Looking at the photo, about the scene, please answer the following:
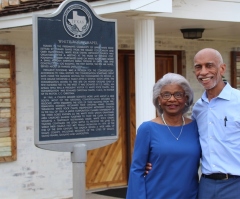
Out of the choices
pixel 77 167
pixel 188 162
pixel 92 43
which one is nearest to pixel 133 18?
pixel 92 43

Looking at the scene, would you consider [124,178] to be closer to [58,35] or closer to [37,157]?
[37,157]

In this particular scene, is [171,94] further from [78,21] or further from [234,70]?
[234,70]

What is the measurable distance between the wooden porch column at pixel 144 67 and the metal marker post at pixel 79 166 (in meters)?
2.45

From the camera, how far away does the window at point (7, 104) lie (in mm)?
8625

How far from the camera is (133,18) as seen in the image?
7461 millimetres

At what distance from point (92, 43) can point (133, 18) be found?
91.8 inches

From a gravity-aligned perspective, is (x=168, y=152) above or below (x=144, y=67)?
below

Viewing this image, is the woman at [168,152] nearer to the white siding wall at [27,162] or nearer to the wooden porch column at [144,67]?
the wooden porch column at [144,67]

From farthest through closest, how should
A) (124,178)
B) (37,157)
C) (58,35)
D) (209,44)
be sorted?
(209,44)
(124,178)
(37,157)
(58,35)

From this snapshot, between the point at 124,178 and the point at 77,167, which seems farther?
the point at 124,178

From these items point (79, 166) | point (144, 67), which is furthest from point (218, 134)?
point (144, 67)

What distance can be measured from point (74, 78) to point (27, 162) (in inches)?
163

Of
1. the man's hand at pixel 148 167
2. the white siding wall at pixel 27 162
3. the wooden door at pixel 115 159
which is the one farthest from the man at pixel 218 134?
the wooden door at pixel 115 159

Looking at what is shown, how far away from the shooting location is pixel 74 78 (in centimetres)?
509
